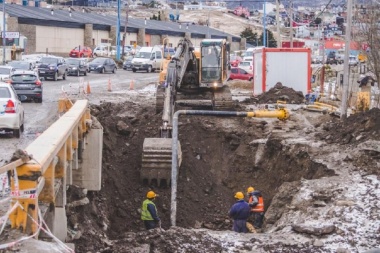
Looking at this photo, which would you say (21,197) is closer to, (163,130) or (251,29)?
(163,130)

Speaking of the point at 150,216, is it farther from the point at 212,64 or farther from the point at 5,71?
the point at 5,71

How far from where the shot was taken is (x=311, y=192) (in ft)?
52.4

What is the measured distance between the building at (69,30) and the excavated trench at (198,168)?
4914 centimetres

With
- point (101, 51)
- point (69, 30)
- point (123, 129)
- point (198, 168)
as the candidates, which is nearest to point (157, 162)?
point (198, 168)

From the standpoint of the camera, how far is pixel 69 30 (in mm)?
84812

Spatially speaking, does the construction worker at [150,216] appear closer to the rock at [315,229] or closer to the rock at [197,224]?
the rock at [197,224]

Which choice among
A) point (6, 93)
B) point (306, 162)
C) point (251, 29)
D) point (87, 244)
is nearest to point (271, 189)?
point (306, 162)

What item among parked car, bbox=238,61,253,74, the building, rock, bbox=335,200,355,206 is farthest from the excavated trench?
the building

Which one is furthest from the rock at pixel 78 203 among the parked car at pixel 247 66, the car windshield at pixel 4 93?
the parked car at pixel 247 66

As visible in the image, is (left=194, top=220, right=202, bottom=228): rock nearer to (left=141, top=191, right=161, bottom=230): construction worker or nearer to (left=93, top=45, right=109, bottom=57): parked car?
(left=141, top=191, right=161, bottom=230): construction worker

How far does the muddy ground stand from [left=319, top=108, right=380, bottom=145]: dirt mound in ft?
0.12

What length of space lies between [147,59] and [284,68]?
28.2 metres

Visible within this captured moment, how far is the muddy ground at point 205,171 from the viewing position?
1220cm

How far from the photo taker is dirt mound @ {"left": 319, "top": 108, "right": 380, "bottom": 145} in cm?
2035
